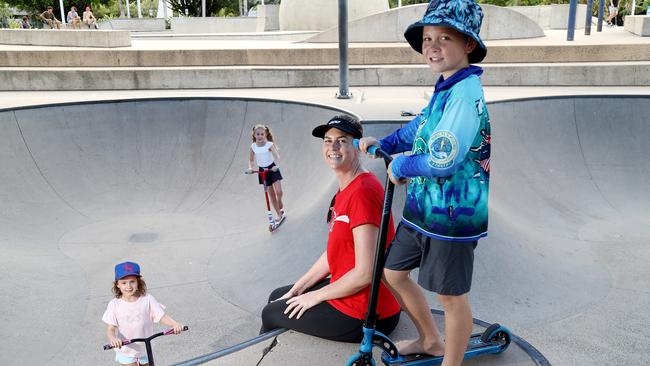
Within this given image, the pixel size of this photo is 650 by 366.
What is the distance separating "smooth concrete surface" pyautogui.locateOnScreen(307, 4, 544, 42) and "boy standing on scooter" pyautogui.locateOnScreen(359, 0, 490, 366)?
15556 mm

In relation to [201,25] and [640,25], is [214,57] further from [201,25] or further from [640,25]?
[201,25]

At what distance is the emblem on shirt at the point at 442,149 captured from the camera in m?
2.28

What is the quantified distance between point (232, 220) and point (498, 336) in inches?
215

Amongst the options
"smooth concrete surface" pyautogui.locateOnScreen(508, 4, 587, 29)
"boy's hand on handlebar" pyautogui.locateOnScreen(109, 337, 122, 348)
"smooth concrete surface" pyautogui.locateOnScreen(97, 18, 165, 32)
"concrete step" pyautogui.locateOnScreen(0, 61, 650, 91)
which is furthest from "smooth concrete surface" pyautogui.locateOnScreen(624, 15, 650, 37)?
"smooth concrete surface" pyautogui.locateOnScreen(97, 18, 165, 32)

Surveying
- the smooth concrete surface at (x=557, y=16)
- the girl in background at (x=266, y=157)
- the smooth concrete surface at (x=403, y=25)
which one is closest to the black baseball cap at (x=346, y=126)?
the girl in background at (x=266, y=157)

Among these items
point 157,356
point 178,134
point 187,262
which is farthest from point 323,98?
point 157,356

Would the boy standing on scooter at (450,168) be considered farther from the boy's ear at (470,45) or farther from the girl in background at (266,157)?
the girl in background at (266,157)

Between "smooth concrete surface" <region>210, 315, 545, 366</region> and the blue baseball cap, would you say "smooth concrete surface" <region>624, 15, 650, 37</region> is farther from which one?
the blue baseball cap

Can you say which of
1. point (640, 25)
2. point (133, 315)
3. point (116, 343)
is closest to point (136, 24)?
point (640, 25)

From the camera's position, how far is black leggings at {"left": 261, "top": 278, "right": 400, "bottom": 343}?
10.1 feet

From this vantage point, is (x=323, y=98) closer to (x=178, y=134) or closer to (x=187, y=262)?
(x=178, y=134)

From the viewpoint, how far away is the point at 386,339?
9.60ft

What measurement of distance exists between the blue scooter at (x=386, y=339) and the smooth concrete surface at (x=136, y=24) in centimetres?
4451

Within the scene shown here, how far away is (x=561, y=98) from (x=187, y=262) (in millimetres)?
6588
